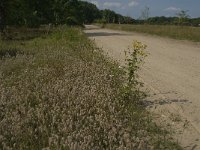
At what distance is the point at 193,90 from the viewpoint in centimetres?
1023

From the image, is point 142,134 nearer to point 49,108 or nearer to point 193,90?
point 49,108

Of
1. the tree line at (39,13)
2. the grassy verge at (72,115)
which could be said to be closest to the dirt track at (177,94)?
the grassy verge at (72,115)

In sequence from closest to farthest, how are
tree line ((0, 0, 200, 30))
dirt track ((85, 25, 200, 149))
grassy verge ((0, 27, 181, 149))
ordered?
grassy verge ((0, 27, 181, 149)), dirt track ((85, 25, 200, 149)), tree line ((0, 0, 200, 30))

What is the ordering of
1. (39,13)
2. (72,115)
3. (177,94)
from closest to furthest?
(72,115) < (177,94) < (39,13)

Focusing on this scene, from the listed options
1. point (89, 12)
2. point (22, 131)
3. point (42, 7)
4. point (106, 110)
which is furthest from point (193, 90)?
point (89, 12)

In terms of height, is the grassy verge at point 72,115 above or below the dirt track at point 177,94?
above

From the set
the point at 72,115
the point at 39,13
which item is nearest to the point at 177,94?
the point at 72,115

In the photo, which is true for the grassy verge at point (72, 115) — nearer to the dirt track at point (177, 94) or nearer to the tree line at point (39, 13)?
the dirt track at point (177, 94)

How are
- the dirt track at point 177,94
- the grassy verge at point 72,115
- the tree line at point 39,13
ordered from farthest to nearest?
1. the tree line at point 39,13
2. the dirt track at point 177,94
3. the grassy verge at point 72,115

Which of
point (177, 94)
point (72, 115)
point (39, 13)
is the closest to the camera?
point (72, 115)

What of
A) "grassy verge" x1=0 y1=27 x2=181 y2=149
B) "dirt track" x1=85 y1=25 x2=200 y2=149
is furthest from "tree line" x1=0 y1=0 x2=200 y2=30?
"grassy verge" x1=0 y1=27 x2=181 y2=149

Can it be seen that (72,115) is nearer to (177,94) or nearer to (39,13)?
(177,94)

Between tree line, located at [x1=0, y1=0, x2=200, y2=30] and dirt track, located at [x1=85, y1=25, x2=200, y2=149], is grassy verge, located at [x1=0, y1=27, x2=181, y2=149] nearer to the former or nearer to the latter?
dirt track, located at [x1=85, y1=25, x2=200, y2=149]

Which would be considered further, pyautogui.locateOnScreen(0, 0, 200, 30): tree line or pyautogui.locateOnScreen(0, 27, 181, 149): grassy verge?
pyautogui.locateOnScreen(0, 0, 200, 30): tree line
